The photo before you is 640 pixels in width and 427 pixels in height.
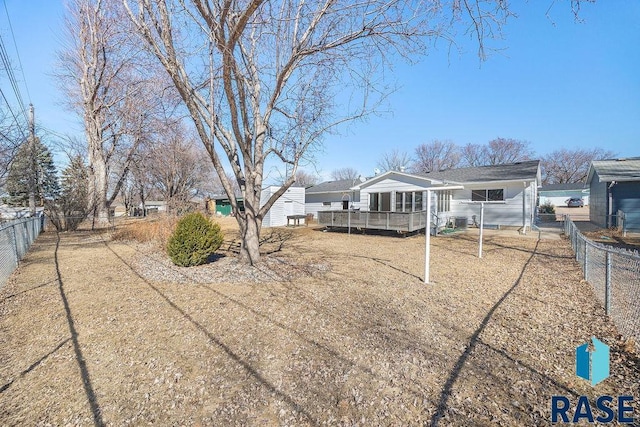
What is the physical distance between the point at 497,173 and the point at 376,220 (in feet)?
28.7

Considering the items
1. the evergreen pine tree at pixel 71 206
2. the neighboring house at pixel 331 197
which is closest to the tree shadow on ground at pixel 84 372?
the evergreen pine tree at pixel 71 206

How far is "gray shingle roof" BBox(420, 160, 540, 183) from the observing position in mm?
16188

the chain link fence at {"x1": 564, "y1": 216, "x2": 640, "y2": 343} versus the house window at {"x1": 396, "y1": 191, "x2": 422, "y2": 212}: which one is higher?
the house window at {"x1": 396, "y1": 191, "x2": 422, "y2": 212}

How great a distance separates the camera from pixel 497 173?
698 inches

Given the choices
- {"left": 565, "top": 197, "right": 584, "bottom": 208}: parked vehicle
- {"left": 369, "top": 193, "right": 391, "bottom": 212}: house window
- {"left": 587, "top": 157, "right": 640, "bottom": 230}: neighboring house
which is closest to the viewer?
{"left": 587, "top": 157, "right": 640, "bottom": 230}: neighboring house

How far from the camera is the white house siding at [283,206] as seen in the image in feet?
71.8

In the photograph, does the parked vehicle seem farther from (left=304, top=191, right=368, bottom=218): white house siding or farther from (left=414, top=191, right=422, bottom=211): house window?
(left=414, top=191, right=422, bottom=211): house window

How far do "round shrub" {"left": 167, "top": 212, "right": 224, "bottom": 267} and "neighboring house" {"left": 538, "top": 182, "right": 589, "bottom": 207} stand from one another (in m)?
50.8

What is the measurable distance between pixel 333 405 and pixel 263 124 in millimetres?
6670

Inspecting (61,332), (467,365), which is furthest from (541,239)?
(61,332)

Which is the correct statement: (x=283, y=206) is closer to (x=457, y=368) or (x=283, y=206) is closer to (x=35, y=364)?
(x=35, y=364)

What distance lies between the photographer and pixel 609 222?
557 inches

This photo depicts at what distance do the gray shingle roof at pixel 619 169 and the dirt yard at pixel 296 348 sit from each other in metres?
10.4

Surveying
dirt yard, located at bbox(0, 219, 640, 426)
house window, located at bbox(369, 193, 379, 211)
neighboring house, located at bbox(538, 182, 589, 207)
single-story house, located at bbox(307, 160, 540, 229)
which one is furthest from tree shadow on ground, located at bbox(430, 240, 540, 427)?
neighboring house, located at bbox(538, 182, 589, 207)
